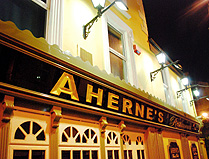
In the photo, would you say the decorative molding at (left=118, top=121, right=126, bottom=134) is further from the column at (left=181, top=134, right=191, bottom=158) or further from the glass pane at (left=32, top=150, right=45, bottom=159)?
the column at (left=181, top=134, right=191, bottom=158)

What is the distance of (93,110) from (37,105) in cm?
108

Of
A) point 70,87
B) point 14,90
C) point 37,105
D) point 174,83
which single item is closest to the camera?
point 14,90

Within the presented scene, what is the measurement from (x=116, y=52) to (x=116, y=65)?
1.37ft

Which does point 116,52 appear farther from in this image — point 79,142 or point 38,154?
point 38,154

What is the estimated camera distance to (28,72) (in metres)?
2.53

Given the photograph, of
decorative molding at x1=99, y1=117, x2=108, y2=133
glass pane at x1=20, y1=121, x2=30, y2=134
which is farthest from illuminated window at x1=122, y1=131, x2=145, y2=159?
glass pane at x1=20, y1=121, x2=30, y2=134

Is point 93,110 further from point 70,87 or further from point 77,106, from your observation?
point 70,87

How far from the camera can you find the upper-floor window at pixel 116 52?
5621mm

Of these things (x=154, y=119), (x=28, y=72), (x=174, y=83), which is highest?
(x=174, y=83)

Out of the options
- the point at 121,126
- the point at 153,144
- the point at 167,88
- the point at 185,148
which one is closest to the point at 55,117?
the point at 121,126

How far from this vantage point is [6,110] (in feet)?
7.66

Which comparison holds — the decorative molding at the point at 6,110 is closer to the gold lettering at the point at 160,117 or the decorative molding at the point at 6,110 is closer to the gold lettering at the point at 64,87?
the gold lettering at the point at 64,87

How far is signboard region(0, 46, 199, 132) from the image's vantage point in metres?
2.38

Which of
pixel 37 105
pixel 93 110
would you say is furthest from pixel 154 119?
pixel 37 105
